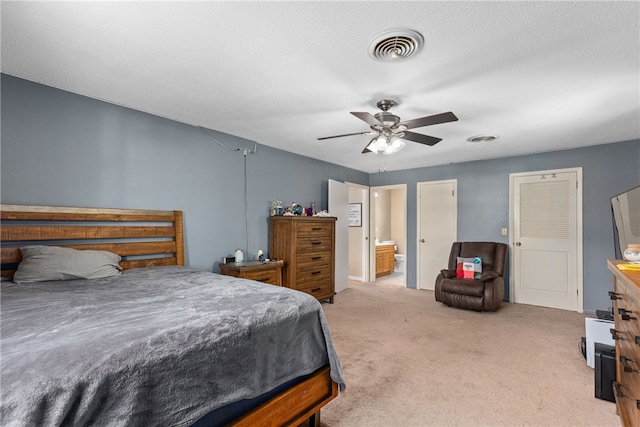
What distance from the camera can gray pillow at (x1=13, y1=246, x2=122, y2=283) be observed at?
2.20 meters

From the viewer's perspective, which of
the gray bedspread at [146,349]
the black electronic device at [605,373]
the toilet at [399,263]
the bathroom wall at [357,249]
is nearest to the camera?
the gray bedspread at [146,349]

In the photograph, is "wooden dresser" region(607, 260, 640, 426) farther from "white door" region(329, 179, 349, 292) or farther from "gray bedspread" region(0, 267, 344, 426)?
"white door" region(329, 179, 349, 292)

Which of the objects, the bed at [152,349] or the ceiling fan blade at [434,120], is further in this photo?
the ceiling fan blade at [434,120]

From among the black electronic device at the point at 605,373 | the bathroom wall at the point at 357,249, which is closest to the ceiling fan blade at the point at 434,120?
the black electronic device at the point at 605,373

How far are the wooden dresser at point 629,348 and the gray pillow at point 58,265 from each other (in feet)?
10.6

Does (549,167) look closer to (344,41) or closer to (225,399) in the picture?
(344,41)

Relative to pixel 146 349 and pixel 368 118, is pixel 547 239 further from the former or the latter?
pixel 146 349

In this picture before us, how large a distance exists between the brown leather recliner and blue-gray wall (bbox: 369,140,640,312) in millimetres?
371

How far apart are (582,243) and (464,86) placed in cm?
348

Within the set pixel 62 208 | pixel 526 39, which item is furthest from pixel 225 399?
pixel 526 39

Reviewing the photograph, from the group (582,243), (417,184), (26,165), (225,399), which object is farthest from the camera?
Answer: (417,184)

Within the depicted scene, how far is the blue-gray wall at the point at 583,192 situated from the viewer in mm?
4098

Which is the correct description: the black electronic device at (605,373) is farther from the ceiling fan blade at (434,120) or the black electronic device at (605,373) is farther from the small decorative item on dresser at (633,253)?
the ceiling fan blade at (434,120)

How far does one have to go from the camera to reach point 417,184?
19.4ft
